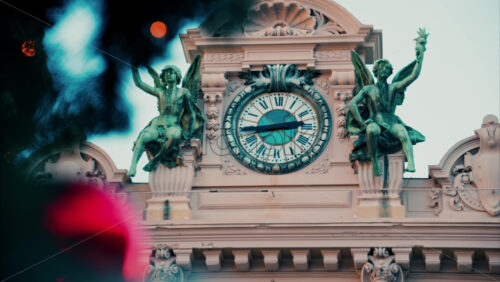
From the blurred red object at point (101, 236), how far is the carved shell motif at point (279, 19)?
13.8 ft

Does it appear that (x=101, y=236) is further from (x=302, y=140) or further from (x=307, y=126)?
(x=307, y=126)

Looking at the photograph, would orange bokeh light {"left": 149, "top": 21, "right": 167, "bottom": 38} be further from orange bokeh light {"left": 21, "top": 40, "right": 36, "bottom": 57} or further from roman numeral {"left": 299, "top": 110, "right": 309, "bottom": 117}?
roman numeral {"left": 299, "top": 110, "right": 309, "bottom": 117}

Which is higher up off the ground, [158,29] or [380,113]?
[380,113]

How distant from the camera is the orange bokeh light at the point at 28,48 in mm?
11891

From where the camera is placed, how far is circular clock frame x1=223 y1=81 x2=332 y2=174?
18.0 meters

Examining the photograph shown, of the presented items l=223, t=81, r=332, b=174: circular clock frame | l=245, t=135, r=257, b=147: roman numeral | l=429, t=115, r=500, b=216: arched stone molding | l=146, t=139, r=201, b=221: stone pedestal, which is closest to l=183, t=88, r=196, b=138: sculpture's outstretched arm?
l=146, t=139, r=201, b=221: stone pedestal

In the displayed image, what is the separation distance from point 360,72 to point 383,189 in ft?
7.19

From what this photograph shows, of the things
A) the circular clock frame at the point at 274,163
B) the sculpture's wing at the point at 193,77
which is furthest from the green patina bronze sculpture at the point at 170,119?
the circular clock frame at the point at 274,163

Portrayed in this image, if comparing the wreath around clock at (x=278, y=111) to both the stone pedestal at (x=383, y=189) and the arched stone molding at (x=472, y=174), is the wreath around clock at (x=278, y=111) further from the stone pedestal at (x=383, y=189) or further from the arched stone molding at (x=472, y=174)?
the arched stone molding at (x=472, y=174)

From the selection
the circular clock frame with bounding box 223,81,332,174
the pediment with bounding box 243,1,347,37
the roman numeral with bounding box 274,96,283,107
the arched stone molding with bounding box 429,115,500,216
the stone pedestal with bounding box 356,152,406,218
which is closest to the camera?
the stone pedestal with bounding box 356,152,406,218

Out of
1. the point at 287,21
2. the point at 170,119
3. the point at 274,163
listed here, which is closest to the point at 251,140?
the point at 274,163

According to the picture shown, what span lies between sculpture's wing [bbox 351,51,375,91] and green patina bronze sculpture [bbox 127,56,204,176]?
2.66 meters

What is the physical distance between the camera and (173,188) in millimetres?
17641

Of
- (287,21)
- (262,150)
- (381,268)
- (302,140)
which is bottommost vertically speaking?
(381,268)
